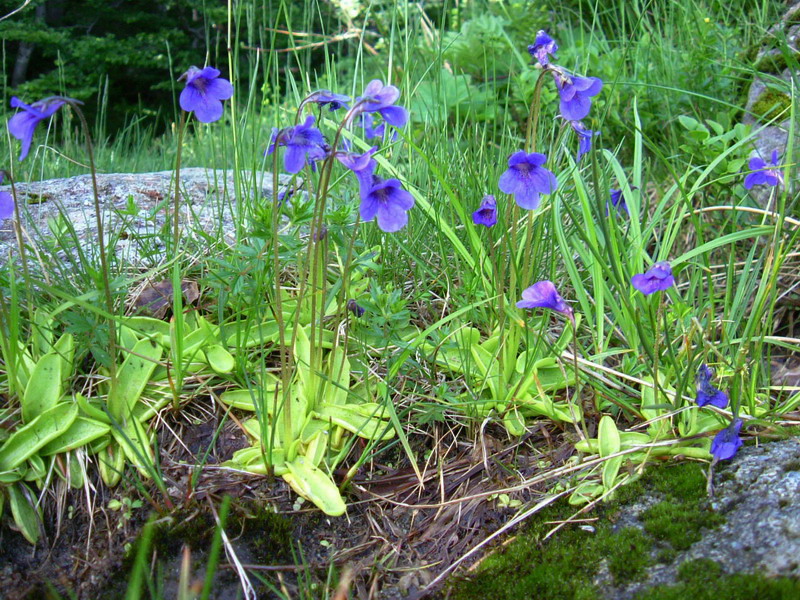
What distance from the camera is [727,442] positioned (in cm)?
153

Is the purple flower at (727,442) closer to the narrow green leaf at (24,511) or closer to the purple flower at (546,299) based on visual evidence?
the purple flower at (546,299)

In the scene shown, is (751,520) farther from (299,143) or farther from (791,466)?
(299,143)

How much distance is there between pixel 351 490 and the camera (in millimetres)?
1705

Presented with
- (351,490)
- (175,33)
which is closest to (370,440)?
(351,490)

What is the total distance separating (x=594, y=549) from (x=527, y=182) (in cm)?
85

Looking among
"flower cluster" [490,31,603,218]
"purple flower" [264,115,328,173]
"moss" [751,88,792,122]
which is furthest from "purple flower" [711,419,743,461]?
"moss" [751,88,792,122]

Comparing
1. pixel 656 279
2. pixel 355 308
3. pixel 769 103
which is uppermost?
pixel 769 103

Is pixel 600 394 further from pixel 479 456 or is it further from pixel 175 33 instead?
pixel 175 33

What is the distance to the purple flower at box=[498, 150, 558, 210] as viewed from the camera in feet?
4.99

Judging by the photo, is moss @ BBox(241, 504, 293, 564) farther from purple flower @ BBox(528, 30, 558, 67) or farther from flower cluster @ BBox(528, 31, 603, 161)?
purple flower @ BBox(528, 30, 558, 67)

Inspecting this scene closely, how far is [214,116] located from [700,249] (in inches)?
54.3

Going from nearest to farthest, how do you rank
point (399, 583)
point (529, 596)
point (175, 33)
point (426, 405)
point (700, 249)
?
1. point (529, 596)
2. point (399, 583)
3. point (426, 405)
4. point (700, 249)
5. point (175, 33)

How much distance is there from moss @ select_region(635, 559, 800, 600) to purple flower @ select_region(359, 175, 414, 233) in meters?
0.91

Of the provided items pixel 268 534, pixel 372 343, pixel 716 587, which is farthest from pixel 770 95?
pixel 268 534
